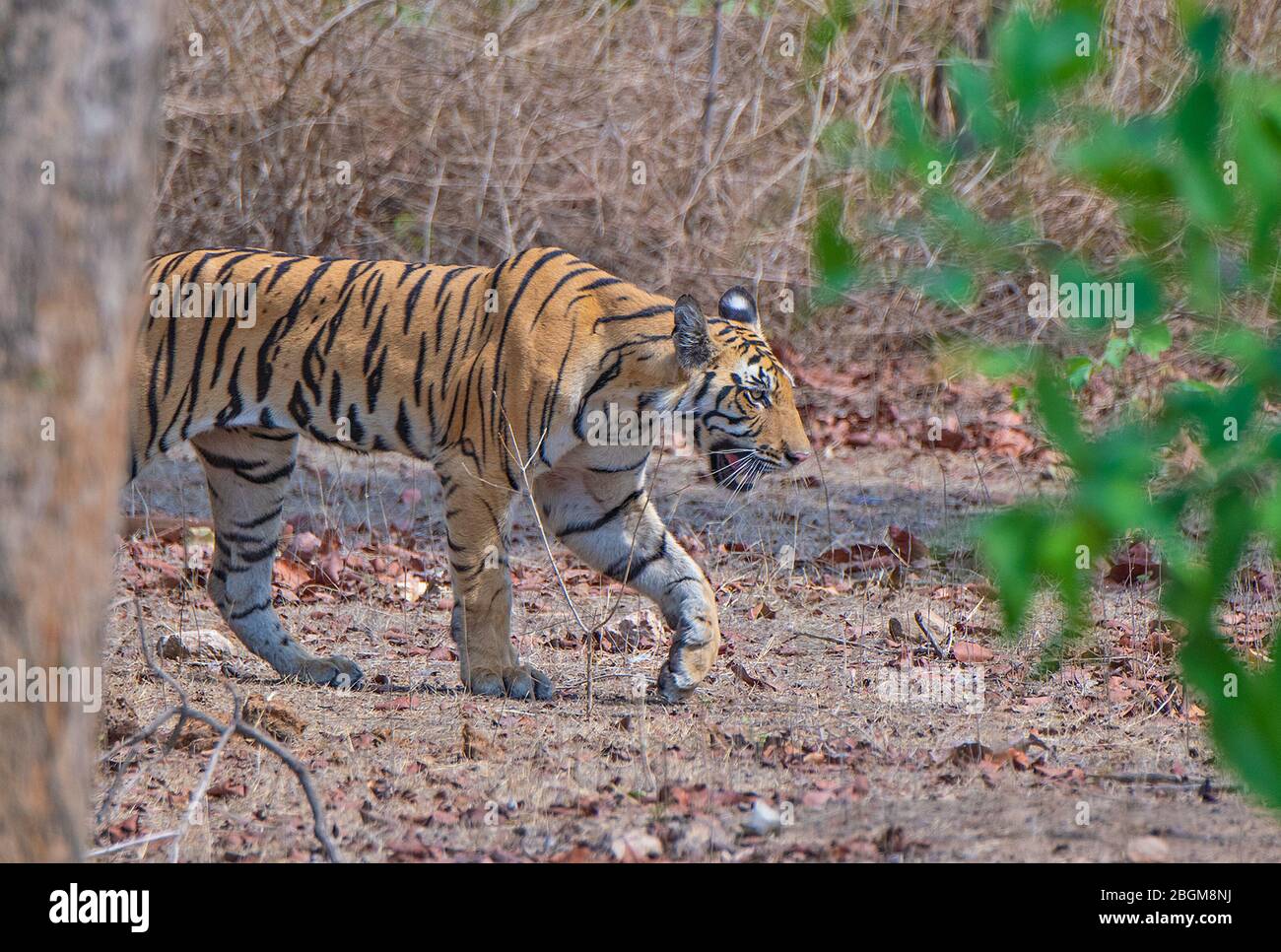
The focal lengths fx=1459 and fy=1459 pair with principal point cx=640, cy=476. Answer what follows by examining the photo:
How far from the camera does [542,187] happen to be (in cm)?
A: 980

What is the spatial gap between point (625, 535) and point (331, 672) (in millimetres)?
1189

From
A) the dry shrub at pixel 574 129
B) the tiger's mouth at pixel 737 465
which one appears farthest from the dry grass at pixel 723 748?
the dry shrub at pixel 574 129

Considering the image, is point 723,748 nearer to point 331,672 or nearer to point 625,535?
point 625,535

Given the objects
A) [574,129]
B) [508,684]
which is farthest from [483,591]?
[574,129]

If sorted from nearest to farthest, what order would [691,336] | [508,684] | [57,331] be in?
[57,331], [508,684], [691,336]

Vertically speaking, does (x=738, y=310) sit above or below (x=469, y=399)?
above

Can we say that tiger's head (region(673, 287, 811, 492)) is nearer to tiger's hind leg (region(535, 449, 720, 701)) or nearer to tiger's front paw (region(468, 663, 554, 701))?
tiger's hind leg (region(535, 449, 720, 701))

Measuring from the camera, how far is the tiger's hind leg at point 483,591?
16.7 ft

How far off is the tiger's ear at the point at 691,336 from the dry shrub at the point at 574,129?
424cm

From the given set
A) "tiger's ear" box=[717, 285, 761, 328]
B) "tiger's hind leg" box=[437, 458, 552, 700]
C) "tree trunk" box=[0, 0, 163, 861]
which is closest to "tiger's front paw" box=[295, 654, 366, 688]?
"tiger's hind leg" box=[437, 458, 552, 700]

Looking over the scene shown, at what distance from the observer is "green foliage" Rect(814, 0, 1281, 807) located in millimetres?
1383

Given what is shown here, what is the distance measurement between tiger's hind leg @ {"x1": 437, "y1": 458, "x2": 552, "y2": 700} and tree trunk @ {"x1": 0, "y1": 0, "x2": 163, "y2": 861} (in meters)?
2.78

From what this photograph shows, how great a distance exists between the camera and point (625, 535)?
546 cm

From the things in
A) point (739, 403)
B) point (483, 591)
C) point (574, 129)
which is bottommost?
point (483, 591)
